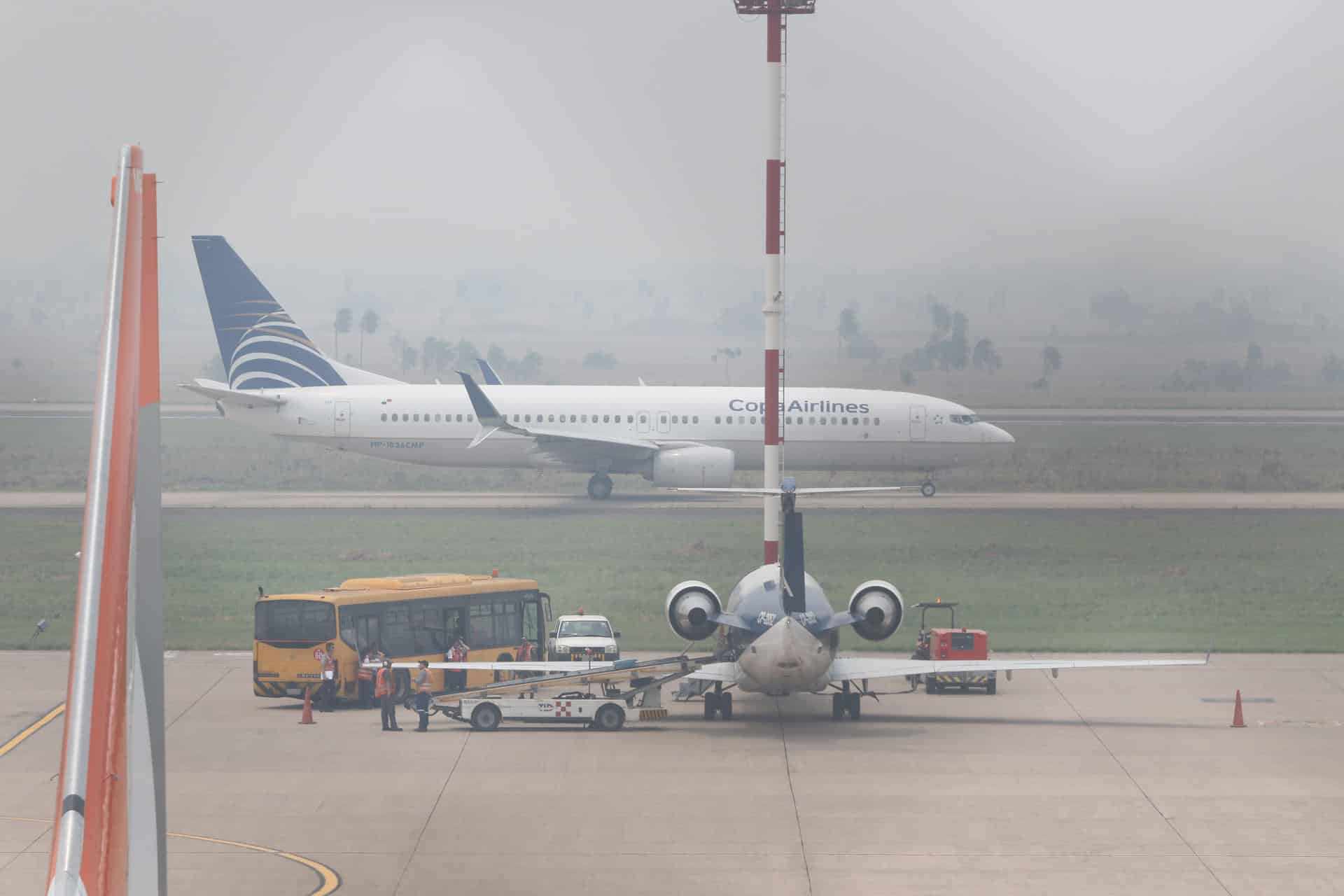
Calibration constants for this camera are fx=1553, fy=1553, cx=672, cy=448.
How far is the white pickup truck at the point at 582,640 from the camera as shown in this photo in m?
32.4

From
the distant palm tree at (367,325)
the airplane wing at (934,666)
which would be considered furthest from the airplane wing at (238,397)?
the distant palm tree at (367,325)

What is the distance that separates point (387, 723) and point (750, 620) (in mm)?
6736

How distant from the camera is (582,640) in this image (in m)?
32.8

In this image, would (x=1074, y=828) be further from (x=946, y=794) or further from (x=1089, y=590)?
(x=1089, y=590)

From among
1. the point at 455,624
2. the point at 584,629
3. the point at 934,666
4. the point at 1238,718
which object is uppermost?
the point at 455,624

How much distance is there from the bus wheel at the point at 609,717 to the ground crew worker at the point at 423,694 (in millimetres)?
2995

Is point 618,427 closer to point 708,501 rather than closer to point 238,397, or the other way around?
point 708,501

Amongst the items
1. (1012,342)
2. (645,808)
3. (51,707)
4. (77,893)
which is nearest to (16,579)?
Result: (51,707)

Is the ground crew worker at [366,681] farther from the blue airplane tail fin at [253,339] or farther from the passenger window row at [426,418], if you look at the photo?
the blue airplane tail fin at [253,339]

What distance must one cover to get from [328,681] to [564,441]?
3104cm

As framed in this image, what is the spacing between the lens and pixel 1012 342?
70.8 meters

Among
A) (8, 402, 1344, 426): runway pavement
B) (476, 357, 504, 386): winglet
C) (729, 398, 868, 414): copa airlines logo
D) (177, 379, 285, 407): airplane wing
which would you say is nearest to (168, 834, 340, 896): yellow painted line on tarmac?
(729, 398, 868, 414): copa airlines logo

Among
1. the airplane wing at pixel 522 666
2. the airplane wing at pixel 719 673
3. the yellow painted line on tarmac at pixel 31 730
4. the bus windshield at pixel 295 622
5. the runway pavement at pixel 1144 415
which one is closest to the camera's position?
the yellow painted line on tarmac at pixel 31 730

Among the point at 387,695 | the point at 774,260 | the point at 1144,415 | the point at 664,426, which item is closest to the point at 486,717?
the point at 387,695
